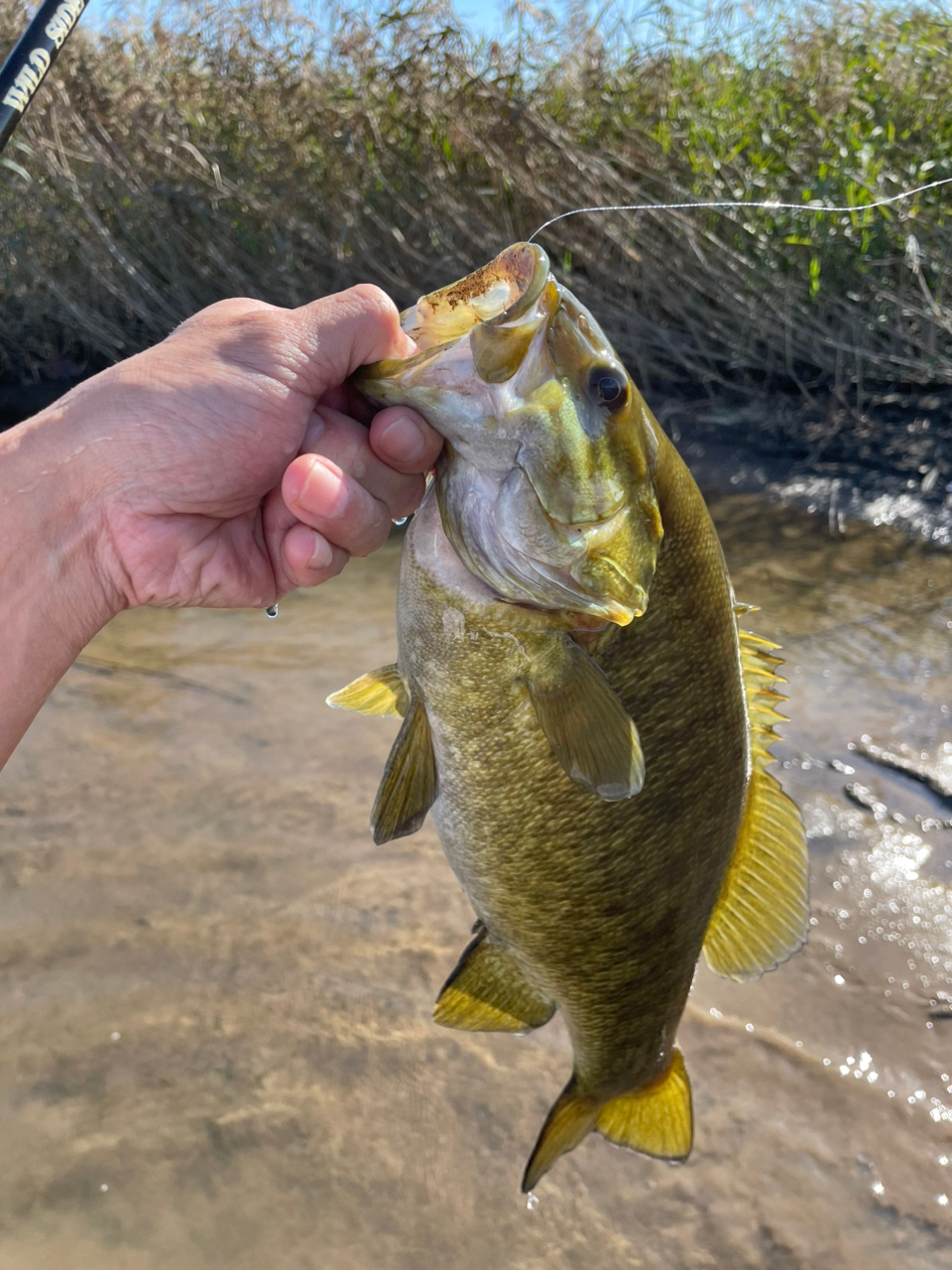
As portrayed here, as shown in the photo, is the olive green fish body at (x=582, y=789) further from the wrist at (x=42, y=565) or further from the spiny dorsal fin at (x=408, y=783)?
the wrist at (x=42, y=565)

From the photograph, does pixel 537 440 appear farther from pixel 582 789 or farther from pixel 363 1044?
pixel 363 1044

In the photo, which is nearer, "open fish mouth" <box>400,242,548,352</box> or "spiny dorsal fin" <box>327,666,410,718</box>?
"open fish mouth" <box>400,242,548,352</box>

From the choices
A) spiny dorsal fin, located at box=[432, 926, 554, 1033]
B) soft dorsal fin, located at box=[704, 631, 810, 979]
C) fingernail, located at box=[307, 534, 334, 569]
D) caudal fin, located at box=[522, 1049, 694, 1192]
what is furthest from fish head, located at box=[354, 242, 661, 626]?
caudal fin, located at box=[522, 1049, 694, 1192]

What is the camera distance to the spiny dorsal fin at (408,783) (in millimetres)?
1599

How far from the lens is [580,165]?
5.86m

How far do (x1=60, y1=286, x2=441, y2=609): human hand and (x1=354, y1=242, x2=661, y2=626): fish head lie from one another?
134 millimetres

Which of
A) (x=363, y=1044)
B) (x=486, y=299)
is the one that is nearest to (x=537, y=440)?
(x=486, y=299)

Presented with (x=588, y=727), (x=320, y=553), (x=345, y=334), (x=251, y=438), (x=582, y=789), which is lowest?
(x=582, y=789)

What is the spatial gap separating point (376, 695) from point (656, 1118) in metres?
1.11

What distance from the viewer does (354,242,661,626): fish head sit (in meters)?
1.29

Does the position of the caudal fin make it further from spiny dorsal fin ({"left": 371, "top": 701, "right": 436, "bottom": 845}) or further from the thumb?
the thumb

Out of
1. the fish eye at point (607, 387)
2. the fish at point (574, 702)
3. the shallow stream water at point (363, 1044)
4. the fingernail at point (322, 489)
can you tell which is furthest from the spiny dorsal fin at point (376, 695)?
the shallow stream water at point (363, 1044)

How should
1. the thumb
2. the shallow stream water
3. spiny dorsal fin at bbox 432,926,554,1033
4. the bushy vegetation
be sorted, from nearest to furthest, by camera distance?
the thumb < spiny dorsal fin at bbox 432,926,554,1033 < the shallow stream water < the bushy vegetation

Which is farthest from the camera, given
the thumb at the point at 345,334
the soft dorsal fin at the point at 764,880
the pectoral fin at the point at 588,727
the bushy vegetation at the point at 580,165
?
the bushy vegetation at the point at 580,165
